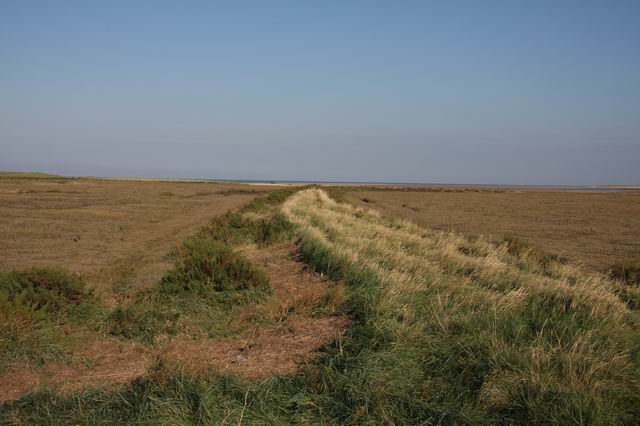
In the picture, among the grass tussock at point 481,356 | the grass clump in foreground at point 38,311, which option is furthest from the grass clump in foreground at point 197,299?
the grass tussock at point 481,356

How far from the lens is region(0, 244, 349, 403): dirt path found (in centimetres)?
505

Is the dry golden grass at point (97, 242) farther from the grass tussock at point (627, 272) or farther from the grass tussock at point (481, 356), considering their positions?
the grass tussock at point (627, 272)

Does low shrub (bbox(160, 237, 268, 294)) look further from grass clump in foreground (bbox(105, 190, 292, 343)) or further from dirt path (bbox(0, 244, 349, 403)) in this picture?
dirt path (bbox(0, 244, 349, 403))

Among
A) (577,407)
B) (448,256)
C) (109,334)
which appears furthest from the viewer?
(448,256)

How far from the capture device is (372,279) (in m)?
7.81

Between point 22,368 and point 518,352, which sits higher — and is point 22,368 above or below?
below

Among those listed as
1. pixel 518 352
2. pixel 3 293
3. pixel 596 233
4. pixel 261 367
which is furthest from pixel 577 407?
pixel 596 233

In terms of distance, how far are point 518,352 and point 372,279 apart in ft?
11.2

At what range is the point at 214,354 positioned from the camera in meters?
5.85

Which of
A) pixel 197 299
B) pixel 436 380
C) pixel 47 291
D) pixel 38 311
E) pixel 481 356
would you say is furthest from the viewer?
pixel 197 299

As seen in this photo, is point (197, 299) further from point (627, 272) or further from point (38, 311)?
point (627, 272)

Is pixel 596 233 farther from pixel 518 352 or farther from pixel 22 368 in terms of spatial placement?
pixel 22 368

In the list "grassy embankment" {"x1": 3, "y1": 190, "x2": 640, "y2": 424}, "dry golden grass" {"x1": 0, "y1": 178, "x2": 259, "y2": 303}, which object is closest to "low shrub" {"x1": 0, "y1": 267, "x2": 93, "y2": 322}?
"dry golden grass" {"x1": 0, "y1": 178, "x2": 259, "y2": 303}

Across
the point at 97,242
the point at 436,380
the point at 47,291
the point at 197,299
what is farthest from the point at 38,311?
the point at 97,242
